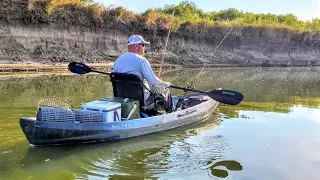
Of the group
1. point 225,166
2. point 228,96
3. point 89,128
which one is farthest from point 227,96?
point 89,128

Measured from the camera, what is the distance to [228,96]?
711cm

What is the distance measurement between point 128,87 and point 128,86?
0.02 metres

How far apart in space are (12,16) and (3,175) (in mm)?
16809

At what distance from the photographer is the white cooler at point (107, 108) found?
239 inches

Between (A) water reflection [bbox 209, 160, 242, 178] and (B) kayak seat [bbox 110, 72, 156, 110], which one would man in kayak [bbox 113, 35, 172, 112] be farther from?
(A) water reflection [bbox 209, 160, 242, 178]

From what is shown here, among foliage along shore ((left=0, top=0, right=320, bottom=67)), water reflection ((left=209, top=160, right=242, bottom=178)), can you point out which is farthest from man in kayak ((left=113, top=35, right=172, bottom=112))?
foliage along shore ((left=0, top=0, right=320, bottom=67))

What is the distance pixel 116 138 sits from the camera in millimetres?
6402

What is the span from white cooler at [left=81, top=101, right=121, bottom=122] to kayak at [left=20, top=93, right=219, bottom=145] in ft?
0.26

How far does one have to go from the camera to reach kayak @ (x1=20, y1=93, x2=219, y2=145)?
5.61 meters

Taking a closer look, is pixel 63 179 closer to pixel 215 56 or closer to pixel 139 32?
pixel 139 32

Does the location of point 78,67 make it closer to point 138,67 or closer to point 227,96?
point 138,67

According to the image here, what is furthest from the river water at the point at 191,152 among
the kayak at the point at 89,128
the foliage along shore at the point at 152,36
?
the foliage along shore at the point at 152,36

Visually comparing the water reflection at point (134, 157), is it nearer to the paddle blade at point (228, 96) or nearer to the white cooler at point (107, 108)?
the white cooler at point (107, 108)

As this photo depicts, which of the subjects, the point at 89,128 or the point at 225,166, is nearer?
the point at 225,166
